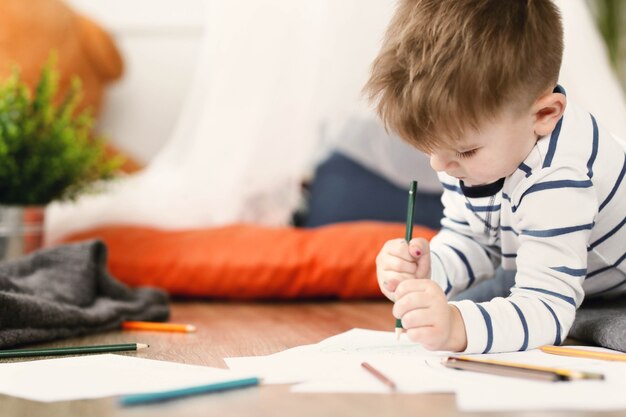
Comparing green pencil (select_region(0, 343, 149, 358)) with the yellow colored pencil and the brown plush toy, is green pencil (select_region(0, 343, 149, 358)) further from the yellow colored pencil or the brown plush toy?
the brown plush toy

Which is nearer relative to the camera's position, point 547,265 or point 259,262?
point 547,265

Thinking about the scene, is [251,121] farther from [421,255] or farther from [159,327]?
[421,255]

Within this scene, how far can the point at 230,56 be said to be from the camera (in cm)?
163

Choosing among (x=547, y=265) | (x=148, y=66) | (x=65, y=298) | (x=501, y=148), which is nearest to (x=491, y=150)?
(x=501, y=148)

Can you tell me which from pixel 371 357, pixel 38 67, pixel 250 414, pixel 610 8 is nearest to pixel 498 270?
pixel 371 357

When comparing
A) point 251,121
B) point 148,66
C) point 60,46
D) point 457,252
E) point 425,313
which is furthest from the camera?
point 148,66

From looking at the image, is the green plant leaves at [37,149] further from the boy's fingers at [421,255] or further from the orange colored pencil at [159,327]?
the boy's fingers at [421,255]

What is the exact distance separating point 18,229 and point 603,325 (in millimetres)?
1021

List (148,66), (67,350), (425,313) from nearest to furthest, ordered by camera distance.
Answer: (425,313), (67,350), (148,66)

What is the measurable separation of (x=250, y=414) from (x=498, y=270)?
1.92 feet

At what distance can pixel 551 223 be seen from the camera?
2.59 feet

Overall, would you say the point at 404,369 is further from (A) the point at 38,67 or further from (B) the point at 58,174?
(A) the point at 38,67

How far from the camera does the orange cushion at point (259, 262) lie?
1.38 metres

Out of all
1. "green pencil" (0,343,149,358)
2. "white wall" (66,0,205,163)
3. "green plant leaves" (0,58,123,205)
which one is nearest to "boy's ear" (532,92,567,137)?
"green pencil" (0,343,149,358)
